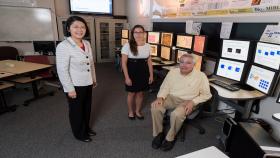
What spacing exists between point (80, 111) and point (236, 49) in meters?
1.93

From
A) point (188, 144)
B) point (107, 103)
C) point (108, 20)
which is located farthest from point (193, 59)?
point (108, 20)

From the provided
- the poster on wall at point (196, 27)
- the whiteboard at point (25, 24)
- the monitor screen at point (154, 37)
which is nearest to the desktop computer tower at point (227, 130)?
the poster on wall at point (196, 27)

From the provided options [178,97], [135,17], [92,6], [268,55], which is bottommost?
[178,97]

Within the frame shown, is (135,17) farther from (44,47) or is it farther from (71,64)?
(71,64)

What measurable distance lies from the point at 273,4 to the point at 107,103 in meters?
2.72

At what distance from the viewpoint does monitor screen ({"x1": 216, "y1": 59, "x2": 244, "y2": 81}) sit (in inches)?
80.5

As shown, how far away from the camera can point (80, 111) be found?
1.95m

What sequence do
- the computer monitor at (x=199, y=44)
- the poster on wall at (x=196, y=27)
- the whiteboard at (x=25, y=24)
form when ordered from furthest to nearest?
1. the whiteboard at (x=25, y=24)
2. the poster on wall at (x=196, y=27)
3. the computer monitor at (x=199, y=44)

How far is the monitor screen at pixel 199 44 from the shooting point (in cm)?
238

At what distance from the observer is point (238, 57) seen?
6.67ft

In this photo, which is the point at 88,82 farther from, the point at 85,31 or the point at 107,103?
the point at 107,103

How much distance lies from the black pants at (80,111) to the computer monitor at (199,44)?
A: 1.57 metres

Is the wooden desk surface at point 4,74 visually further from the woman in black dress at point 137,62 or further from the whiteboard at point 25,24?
the whiteboard at point 25,24

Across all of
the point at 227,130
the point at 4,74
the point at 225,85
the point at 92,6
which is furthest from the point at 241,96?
the point at 92,6
